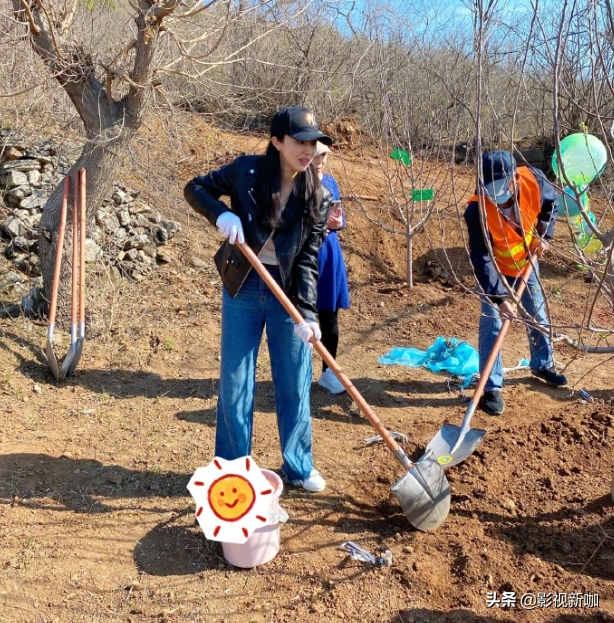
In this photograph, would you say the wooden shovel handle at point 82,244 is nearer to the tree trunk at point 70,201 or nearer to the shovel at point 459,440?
the tree trunk at point 70,201

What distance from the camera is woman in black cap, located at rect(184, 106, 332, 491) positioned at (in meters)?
2.62

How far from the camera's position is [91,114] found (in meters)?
4.72

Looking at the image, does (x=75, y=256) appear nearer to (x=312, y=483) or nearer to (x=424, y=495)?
(x=312, y=483)

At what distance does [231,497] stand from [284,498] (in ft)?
2.21

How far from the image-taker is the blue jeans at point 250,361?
9.18 feet

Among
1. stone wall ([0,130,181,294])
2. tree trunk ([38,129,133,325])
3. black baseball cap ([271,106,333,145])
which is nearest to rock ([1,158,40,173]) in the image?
stone wall ([0,130,181,294])

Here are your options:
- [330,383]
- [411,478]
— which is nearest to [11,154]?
[330,383]

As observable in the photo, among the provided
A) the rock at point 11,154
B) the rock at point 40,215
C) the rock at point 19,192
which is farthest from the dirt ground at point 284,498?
the rock at point 11,154

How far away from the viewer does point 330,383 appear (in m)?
4.45

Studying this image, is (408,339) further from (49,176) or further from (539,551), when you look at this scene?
(49,176)

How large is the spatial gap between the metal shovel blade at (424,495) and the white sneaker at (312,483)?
0.53 m

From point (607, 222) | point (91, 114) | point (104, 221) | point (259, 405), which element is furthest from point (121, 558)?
point (607, 222)

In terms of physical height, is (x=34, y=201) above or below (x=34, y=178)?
below

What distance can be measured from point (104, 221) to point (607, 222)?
22.1 feet
